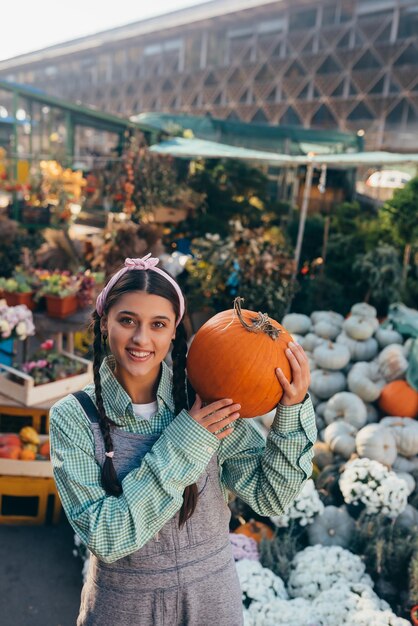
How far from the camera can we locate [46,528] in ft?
12.9

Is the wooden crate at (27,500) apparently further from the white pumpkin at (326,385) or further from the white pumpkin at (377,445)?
the white pumpkin at (326,385)

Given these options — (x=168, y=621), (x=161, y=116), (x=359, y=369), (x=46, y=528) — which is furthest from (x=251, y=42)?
(x=168, y=621)

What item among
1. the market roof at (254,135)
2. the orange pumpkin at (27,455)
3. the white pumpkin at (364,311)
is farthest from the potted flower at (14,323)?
the market roof at (254,135)

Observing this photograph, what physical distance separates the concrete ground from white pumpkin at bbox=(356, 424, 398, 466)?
7.18 feet

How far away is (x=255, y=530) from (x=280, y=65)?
25.5 meters

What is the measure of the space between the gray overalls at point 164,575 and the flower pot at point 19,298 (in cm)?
358

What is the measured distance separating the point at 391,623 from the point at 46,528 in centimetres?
240

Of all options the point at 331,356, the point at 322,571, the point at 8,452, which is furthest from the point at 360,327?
the point at 8,452

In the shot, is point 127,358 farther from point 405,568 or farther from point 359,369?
point 359,369

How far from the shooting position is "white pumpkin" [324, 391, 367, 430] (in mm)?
4840

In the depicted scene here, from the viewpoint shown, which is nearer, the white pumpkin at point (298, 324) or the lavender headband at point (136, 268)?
the lavender headband at point (136, 268)

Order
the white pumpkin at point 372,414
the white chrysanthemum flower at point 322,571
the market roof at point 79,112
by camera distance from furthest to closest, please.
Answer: the market roof at point 79,112 → the white pumpkin at point 372,414 → the white chrysanthemum flower at point 322,571

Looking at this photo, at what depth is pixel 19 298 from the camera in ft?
15.9

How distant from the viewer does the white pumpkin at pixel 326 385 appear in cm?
530
